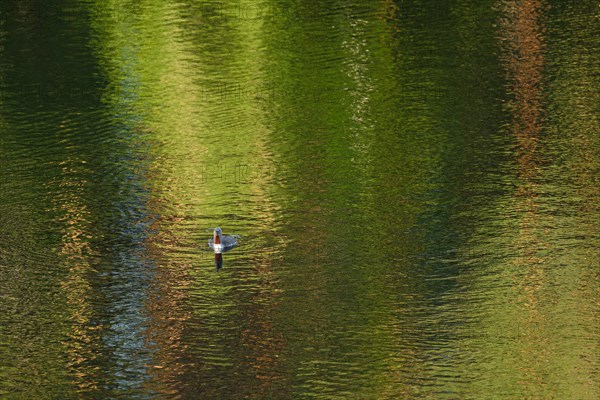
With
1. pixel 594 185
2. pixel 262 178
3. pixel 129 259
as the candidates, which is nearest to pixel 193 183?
pixel 262 178

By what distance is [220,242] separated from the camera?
1922 cm

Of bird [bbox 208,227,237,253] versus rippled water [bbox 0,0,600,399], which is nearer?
rippled water [bbox 0,0,600,399]

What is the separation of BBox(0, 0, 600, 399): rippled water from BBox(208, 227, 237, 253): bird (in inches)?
6.7

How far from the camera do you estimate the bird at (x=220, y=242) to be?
62.8 feet

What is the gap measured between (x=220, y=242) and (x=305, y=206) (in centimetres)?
242

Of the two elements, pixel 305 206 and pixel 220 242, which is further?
pixel 305 206

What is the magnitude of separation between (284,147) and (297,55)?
675 centimetres

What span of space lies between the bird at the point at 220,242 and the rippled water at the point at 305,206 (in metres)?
0.17

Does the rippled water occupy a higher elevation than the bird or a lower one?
lower

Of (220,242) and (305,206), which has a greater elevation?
(220,242)

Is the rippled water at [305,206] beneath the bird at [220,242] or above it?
beneath

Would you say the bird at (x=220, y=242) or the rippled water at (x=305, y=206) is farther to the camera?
the bird at (x=220, y=242)

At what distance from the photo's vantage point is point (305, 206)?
69.6ft

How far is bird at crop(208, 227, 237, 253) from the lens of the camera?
62.8 ft
